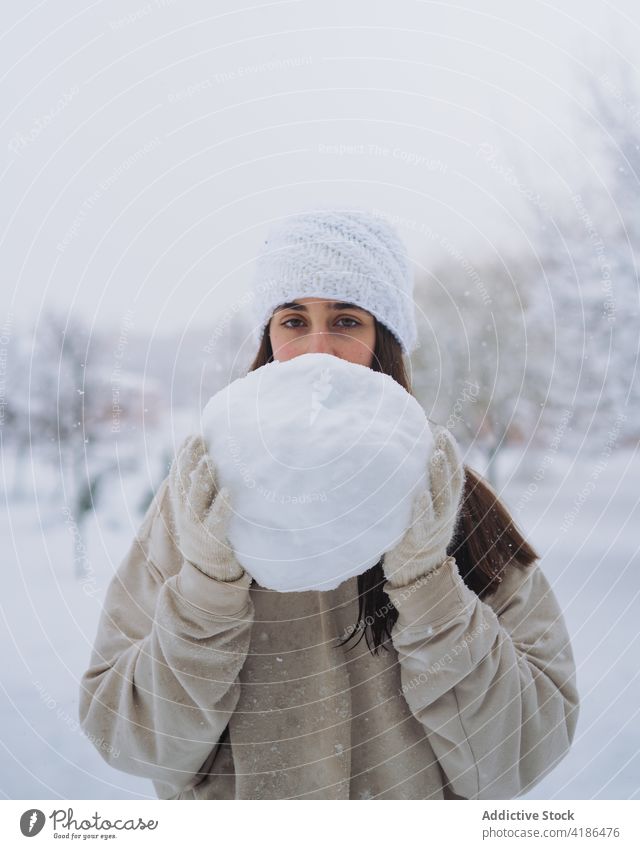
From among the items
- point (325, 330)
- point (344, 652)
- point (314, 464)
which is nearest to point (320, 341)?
point (325, 330)

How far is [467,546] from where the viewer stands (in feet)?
2.29

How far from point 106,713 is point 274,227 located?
433 millimetres

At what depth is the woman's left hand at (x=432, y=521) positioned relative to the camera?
1.91 feet

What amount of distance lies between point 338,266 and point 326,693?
1.14 feet

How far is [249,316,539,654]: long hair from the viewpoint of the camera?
2.21 ft

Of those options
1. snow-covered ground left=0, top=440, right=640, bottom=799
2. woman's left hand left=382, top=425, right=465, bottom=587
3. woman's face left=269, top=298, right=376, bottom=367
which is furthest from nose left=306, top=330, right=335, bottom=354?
snow-covered ground left=0, top=440, right=640, bottom=799

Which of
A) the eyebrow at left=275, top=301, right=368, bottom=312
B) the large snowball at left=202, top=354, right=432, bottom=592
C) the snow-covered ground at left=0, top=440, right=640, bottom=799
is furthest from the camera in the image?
the snow-covered ground at left=0, top=440, right=640, bottom=799

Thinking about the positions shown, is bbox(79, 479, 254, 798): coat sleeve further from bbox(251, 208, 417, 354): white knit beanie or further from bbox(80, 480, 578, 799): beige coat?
bbox(251, 208, 417, 354): white knit beanie

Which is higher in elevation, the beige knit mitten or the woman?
the beige knit mitten

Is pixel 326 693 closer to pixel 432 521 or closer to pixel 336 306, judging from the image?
pixel 432 521

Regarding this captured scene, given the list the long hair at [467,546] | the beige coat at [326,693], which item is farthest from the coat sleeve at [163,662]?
the long hair at [467,546]

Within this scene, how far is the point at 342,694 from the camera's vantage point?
67cm
